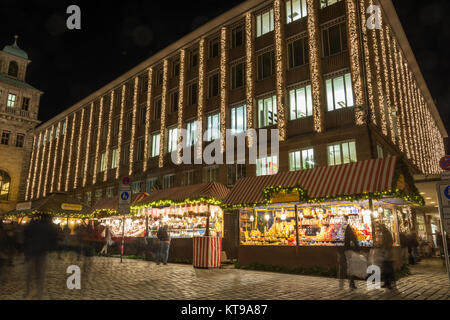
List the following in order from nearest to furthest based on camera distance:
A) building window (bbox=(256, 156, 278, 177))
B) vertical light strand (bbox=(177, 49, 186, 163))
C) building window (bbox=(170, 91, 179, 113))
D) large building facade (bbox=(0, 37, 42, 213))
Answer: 1. building window (bbox=(256, 156, 278, 177))
2. vertical light strand (bbox=(177, 49, 186, 163))
3. building window (bbox=(170, 91, 179, 113))
4. large building facade (bbox=(0, 37, 42, 213))

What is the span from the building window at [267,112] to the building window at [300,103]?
1.13 metres

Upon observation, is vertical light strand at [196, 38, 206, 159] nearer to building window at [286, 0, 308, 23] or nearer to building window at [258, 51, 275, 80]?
building window at [258, 51, 275, 80]

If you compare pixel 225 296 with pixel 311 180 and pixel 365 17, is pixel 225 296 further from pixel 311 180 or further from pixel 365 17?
pixel 365 17

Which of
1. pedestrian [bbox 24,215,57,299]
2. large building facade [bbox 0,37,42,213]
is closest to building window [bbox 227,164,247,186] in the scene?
pedestrian [bbox 24,215,57,299]

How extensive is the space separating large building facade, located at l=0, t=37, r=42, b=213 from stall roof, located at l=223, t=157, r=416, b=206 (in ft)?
135

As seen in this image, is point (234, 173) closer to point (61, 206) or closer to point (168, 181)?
point (168, 181)

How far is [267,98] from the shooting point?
20312 mm

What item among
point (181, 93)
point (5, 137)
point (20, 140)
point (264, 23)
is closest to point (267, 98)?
point (264, 23)

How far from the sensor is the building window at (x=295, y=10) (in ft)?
65.0

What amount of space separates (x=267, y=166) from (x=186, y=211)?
5543 mm

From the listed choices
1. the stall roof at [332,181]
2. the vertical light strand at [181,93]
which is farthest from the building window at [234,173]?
the vertical light strand at [181,93]

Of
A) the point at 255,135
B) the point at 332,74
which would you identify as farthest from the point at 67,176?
the point at 332,74

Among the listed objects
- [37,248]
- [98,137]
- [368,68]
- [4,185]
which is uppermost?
[98,137]

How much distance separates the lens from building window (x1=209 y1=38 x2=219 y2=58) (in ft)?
80.5
